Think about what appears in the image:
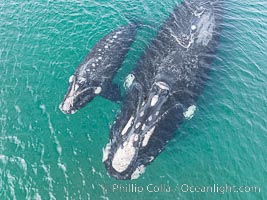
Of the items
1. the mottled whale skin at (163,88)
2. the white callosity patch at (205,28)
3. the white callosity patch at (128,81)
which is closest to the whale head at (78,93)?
the white callosity patch at (128,81)

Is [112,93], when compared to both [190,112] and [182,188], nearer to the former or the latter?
[190,112]

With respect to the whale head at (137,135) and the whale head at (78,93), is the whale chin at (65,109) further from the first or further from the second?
the whale head at (137,135)

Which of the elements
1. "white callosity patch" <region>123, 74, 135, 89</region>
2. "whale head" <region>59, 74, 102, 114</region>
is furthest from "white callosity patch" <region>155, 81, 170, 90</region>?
"whale head" <region>59, 74, 102, 114</region>

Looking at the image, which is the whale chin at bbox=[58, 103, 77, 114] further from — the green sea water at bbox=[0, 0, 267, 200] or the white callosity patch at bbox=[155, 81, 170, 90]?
the white callosity patch at bbox=[155, 81, 170, 90]

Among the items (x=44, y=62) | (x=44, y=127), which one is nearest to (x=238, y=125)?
(x=44, y=127)

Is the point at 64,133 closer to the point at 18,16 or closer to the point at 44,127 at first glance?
the point at 44,127

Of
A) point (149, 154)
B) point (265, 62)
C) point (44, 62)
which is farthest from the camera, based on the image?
point (265, 62)
